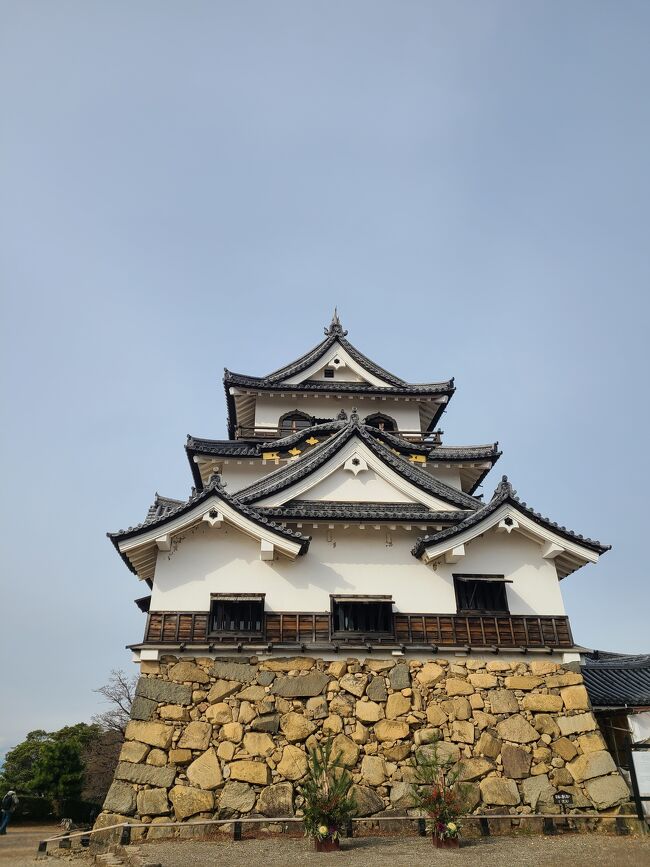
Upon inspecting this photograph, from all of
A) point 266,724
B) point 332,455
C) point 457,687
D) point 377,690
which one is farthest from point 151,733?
point 332,455

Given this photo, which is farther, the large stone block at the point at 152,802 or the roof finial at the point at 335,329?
the roof finial at the point at 335,329

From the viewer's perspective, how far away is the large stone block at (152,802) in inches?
415

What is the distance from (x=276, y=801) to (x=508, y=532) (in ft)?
24.3

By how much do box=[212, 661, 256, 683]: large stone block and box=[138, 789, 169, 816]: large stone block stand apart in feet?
7.16

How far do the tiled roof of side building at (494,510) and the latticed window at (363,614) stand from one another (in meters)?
1.44

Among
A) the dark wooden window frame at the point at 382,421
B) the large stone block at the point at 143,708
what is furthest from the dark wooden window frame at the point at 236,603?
the dark wooden window frame at the point at 382,421

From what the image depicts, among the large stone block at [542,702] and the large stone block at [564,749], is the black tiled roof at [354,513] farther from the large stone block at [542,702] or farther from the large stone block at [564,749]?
the large stone block at [564,749]

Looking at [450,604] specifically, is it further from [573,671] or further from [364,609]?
[573,671]

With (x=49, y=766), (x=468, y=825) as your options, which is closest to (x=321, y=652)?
(x=468, y=825)

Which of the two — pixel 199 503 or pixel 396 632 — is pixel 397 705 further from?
pixel 199 503

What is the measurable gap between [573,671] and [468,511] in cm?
399

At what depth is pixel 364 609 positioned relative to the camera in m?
12.9

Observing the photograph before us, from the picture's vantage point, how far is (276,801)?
35.6ft

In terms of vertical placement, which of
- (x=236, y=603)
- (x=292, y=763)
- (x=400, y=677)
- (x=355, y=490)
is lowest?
(x=292, y=763)
